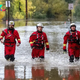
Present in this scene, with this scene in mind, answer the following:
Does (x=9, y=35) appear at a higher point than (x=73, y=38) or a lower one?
higher

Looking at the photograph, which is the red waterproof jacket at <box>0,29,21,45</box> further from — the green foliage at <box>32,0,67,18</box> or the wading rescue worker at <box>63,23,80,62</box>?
the green foliage at <box>32,0,67,18</box>

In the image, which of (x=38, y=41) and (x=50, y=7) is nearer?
(x=38, y=41)

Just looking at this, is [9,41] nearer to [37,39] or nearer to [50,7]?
[37,39]

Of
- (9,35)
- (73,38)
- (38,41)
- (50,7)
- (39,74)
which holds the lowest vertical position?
(39,74)

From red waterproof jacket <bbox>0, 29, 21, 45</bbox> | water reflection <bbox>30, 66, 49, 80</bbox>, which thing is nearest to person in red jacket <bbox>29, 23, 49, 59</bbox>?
red waterproof jacket <bbox>0, 29, 21, 45</bbox>

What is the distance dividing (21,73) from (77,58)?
8.10ft

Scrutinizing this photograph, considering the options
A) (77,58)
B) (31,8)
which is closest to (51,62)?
(77,58)

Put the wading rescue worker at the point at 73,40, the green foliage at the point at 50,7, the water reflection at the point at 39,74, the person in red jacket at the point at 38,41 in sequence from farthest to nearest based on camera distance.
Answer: the green foliage at the point at 50,7, the person in red jacket at the point at 38,41, the wading rescue worker at the point at 73,40, the water reflection at the point at 39,74

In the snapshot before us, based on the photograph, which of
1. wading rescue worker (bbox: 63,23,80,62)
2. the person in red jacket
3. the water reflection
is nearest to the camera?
the water reflection

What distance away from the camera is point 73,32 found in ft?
29.9

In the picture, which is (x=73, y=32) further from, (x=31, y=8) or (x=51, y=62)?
(x=31, y=8)

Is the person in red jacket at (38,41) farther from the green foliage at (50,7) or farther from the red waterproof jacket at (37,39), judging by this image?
the green foliage at (50,7)

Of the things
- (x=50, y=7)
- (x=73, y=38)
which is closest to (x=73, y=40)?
(x=73, y=38)

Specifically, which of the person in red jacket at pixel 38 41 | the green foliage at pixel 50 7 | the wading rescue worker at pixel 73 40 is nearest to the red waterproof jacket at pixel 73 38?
the wading rescue worker at pixel 73 40
